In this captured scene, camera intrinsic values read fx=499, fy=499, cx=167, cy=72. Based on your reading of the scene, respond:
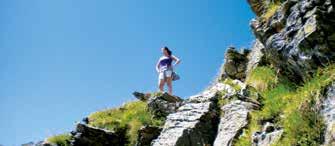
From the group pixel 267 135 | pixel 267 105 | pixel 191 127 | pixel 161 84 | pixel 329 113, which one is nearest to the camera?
pixel 329 113

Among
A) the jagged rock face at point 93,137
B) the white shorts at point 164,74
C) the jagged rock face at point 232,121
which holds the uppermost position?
the white shorts at point 164,74

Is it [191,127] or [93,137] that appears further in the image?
[93,137]

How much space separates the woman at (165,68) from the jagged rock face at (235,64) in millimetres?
3967

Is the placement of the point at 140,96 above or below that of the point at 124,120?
above

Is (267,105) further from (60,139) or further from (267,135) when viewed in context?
(60,139)

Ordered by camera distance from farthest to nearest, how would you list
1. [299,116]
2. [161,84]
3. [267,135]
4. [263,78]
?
1. [161,84]
2. [263,78]
3. [267,135]
4. [299,116]

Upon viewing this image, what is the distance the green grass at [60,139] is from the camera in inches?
824

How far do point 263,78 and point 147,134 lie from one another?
5.68m

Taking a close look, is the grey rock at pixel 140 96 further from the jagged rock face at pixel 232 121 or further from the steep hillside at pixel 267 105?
the jagged rock face at pixel 232 121

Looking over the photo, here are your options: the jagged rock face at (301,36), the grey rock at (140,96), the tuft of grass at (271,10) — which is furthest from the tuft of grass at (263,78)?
the grey rock at (140,96)

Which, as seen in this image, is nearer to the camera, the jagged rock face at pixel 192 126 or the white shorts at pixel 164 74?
the jagged rock face at pixel 192 126

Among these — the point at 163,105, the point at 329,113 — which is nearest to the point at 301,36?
the point at 329,113

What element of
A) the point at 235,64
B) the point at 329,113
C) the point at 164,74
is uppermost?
the point at 235,64

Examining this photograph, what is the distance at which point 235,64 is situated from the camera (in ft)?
94.2
